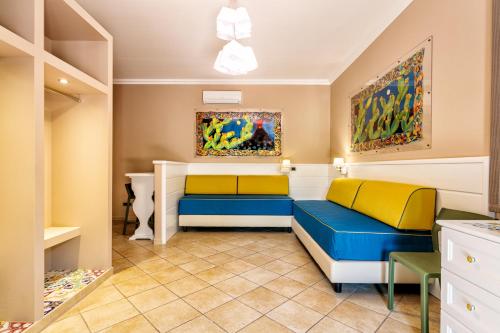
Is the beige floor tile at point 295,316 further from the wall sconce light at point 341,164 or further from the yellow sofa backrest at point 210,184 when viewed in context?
the yellow sofa backrest at point 210,184

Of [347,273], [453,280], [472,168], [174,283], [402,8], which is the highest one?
[402,8]

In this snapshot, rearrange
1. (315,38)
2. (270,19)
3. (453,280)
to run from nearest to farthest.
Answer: (453,280), (270,19), (315,38)

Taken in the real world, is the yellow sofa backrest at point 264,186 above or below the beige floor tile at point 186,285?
above

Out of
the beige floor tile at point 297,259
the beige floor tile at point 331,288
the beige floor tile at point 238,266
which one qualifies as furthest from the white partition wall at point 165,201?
the beige floor tile at point 331,288

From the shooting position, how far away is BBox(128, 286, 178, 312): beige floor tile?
1.68 meters

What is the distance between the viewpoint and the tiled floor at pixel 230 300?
1.47 metres

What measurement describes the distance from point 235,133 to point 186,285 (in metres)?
2.99

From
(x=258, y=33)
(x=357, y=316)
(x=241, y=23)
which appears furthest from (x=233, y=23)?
(x=357, y=316)

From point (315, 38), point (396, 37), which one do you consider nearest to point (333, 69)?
point (315, 38)

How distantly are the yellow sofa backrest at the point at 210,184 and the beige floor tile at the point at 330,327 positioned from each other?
2870 mm

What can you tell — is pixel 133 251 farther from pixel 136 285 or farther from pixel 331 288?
pixel 331 288

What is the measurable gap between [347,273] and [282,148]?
293 centimetres

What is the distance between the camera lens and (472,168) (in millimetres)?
1569

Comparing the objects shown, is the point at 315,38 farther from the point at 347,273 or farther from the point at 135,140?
the point at 135,140
